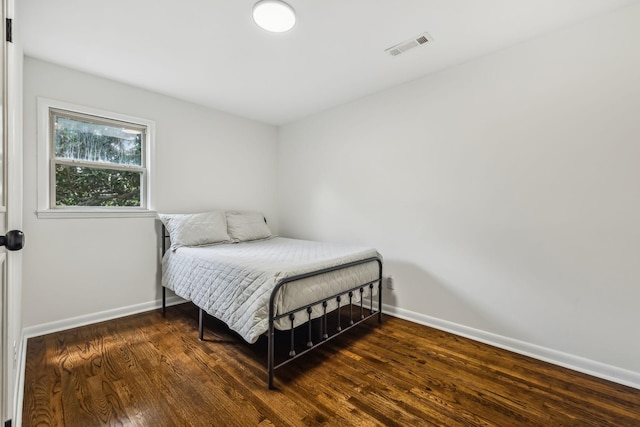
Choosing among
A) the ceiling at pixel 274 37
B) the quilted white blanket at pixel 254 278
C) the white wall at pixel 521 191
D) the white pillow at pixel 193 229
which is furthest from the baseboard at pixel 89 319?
the white wall at pixel 521 191

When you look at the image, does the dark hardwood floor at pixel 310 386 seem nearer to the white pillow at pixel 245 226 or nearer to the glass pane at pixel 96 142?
→ the white pillow at pixel 245 226

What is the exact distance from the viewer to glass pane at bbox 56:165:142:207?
2.64m

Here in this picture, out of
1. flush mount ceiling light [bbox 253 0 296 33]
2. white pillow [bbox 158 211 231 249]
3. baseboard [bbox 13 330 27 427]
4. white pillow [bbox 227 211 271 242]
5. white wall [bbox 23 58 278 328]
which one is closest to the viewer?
baseboard [bbox 13 330 27 427]

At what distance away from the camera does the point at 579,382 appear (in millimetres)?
1859

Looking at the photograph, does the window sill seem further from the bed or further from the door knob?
the door knob

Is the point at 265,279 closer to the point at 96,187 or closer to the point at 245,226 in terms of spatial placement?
the point at 245,226

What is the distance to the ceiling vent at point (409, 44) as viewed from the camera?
2135mm

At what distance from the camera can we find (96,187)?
2822 millimetres

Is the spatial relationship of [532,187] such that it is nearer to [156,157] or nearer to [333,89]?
[333,89]

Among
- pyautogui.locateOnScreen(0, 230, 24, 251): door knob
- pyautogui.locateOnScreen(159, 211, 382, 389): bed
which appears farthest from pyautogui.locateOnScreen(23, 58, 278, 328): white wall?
pyautogui.locateOnScreen(0, 230, 24, 251): door knob

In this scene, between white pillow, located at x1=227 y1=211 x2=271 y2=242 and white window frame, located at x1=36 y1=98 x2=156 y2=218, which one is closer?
white window frame, located at x1=36 y1=98 x2=156 y2=218

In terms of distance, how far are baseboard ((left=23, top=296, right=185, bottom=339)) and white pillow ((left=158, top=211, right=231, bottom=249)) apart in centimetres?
78

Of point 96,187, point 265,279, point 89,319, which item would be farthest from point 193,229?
point 265,279

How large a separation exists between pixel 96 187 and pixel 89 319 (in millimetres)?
1264
